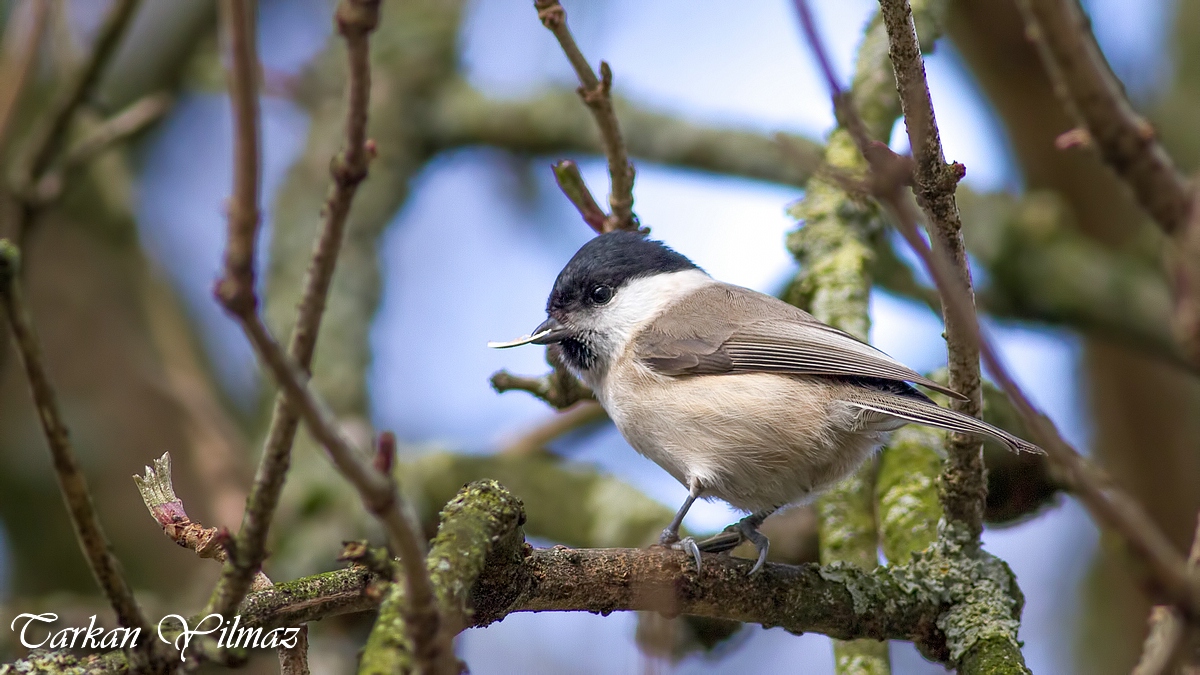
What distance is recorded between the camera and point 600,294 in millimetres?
3352

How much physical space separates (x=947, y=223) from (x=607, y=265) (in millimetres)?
1554

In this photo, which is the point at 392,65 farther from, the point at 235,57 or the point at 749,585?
the point at 235,57

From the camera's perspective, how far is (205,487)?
172 inches

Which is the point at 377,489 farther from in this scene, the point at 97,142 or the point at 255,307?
the point at 97,142

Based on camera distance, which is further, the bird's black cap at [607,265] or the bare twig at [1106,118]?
the bird's black cap at [607,265]

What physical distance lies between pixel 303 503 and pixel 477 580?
2059 mm

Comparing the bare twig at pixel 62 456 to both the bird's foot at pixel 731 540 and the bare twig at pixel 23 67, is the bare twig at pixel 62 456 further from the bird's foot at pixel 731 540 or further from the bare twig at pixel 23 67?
the bird's foot at pixel 731 540

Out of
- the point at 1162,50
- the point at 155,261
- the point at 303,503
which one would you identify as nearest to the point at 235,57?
the point at 303,503

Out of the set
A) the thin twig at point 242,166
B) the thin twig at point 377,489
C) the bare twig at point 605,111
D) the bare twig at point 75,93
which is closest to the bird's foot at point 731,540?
the bare twig at point 605,111

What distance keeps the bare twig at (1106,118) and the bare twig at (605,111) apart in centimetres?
167

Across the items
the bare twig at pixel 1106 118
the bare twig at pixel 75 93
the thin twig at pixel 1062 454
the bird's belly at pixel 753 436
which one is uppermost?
the bare twig at pixel 75 93

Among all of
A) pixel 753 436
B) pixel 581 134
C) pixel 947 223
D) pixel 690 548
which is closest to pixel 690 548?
pixel 690 548

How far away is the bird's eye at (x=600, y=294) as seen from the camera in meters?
3.34

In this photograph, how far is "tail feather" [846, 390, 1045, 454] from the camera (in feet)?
7.30
